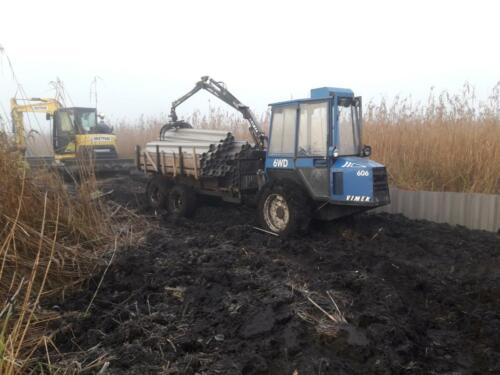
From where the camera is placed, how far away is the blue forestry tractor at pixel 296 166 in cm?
692

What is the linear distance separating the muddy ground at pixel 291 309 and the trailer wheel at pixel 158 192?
9.93ft

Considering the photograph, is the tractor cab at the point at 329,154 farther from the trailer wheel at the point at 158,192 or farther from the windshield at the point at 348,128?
the trailer wheel at the point at 158,192

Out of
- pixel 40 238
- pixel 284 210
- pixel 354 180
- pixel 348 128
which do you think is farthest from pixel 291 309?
pixel 348 128

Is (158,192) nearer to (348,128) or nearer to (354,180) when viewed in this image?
(348,128)

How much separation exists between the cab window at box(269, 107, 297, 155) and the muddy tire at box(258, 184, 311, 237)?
64 centimetres

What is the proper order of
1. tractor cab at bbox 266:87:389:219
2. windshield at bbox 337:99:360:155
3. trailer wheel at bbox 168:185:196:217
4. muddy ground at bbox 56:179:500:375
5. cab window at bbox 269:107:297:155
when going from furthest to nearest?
trailer wheel at bbox 168:185:196:217, cab window at bbox 269:107:297:155, windshield at bbox 337:99:360:155, tractor cab at bbox 266:87:389:219, muddy ground at bbox 56:179:500:375

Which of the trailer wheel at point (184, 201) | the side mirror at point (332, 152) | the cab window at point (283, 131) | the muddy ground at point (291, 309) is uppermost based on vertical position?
the cab window at point (283, 131)

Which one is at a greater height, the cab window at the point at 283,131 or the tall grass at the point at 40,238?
the cab window at the point at 283,131

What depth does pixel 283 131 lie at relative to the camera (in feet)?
25.2

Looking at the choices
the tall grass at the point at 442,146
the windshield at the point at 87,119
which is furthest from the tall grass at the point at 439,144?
the windshield at the point at 87,119

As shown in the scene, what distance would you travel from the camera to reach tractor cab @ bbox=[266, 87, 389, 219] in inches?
268

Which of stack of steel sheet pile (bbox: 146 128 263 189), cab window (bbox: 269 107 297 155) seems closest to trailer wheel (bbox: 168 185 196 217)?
stack of steel sheet pile (bbox: 146 128 263 189)

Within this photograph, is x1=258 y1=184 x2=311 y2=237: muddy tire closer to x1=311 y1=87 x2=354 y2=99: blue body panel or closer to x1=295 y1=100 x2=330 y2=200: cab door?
x1=295 y1=100 x2=330 y2=200: cab door

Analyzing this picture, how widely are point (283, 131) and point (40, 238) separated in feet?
15.1
